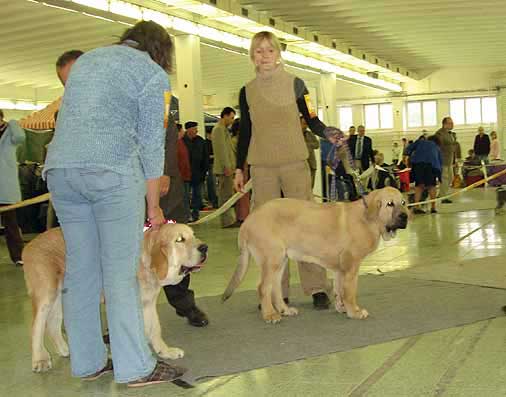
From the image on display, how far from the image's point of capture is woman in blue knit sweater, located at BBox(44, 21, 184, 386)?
2.88 m

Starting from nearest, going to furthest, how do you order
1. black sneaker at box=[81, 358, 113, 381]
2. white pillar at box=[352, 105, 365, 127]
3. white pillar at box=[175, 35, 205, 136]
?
black sneaker at box=[81, 358, 113, 381] → white pillar at box=[175, 35, 205, 136] → white pillar at box=[352, 105, 365, 127]

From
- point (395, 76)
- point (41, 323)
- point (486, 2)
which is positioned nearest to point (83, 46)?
point (486, 2)

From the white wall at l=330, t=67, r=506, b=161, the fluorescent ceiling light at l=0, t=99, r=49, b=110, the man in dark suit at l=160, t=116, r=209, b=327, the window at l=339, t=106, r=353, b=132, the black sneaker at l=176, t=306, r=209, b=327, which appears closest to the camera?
the man in dark suit at l=160, t=116, r=209, b=327

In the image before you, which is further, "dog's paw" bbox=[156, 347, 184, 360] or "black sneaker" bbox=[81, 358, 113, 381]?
"dog's paw" bbox=[156, 347, 184, 360]

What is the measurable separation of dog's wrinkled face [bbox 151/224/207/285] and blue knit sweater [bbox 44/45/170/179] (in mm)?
436

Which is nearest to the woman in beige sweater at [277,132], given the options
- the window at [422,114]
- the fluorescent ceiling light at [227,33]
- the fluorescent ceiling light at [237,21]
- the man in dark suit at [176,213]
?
the man in dark suit at [176,213]

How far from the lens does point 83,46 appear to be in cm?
1767

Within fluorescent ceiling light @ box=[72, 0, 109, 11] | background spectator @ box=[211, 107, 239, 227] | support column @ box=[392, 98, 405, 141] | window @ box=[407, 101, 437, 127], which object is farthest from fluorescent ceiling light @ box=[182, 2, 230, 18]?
window @ box=[407, 101, 437, 127]

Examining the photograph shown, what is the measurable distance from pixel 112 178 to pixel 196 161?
9039 mm

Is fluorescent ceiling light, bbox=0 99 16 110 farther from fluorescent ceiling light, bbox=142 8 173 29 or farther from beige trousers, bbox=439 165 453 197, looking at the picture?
beige trousers, bbox=439 165 453 197

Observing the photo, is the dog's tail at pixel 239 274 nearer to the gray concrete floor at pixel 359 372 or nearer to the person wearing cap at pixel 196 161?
the gray concrete floor at pixel 359 372

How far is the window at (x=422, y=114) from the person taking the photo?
30234 millimetres

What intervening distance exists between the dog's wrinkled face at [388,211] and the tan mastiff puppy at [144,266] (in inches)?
57.4

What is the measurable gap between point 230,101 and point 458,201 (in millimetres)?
17742
